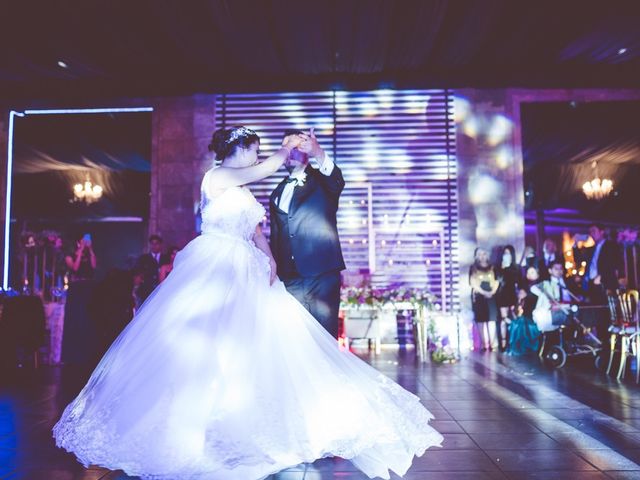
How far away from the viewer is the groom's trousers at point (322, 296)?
10.8ft

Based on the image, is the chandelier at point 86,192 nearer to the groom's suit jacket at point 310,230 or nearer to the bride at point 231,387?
the groom's suit jacket at point 310,230

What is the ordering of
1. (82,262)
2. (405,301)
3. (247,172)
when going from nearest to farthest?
1. (247,172)
2. (405,301)
3. (82,262)

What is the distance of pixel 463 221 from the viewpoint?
891 centimetres

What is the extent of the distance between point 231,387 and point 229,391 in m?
0.02

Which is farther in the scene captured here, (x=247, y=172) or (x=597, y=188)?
(x=597, y=188)

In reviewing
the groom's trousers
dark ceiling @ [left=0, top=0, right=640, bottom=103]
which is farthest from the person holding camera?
the groom's trousers

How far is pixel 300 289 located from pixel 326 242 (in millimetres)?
320

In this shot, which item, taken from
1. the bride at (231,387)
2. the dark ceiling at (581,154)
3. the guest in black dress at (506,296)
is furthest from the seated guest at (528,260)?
the bride at (231,387)

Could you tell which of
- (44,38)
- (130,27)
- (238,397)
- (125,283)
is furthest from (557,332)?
(44,38)

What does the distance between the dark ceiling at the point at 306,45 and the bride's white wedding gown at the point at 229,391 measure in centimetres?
469

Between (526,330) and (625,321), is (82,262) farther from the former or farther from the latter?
(625,321)

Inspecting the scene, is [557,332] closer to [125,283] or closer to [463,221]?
[463,221]

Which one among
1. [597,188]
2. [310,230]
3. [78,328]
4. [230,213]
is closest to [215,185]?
[230,213]

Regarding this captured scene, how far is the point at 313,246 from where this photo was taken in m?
3.30
